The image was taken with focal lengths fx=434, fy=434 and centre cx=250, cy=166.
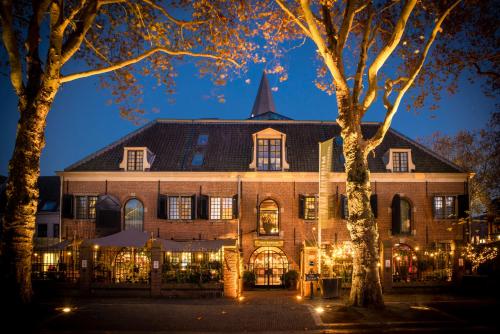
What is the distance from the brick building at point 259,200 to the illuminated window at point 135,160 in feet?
0.21

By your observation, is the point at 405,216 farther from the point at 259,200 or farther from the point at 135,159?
the point at 135,159

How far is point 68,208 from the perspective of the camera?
89.2ft

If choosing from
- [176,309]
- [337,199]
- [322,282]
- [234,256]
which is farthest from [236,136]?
[176,309]

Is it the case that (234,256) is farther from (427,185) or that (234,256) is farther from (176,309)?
(427,185)

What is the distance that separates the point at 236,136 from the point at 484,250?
16640 millimetres

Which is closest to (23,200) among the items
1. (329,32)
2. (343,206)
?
(329,32)

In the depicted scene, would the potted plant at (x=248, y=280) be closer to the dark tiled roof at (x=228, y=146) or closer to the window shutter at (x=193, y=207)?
the window shutter at (x=193, y=207)

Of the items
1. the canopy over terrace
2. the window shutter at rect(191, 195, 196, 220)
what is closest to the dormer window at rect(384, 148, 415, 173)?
the canopy over terrace

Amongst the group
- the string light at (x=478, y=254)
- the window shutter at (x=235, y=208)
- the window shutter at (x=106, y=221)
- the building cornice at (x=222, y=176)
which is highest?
the building cornice at (x=222, y=176)

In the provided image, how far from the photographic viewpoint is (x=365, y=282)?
15.1 metres

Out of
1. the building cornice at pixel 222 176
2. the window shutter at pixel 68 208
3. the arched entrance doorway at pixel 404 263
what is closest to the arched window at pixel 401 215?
the arched entrance doorway at pixel 404 263

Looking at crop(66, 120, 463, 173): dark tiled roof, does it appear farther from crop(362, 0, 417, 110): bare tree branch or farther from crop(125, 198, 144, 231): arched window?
crop(362, 0, 417, 110): bare tree branch

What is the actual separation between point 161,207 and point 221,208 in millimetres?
3725

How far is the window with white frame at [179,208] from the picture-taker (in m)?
27.5
